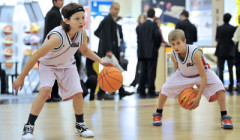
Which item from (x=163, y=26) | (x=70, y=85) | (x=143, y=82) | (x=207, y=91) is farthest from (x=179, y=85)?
(x=163, y=26)

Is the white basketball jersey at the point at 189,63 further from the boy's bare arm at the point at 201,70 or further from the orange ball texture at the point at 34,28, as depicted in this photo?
the orange ball texture at the point at 34,28

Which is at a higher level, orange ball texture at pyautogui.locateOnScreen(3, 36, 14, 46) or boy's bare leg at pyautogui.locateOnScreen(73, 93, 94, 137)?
orange ball texture at pyautogui.locateOnScreen(3, 36, 14, 46)

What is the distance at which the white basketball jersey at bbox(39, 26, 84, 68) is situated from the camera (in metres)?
3.51

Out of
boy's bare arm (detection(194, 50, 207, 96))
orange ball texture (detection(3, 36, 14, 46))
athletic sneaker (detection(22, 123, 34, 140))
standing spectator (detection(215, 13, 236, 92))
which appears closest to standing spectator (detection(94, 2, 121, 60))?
orange ball texture (detection(3, 36, 14, 46))

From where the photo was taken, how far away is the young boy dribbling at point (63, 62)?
3.44 m

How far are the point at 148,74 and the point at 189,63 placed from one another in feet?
14.0

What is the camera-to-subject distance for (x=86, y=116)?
16.8 ft

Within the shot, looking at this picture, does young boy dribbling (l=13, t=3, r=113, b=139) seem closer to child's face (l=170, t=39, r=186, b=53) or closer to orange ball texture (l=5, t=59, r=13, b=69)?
child's face (l=170, t=39, r=186, b=53)

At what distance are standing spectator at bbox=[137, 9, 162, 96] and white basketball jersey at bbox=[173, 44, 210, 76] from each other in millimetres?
3971

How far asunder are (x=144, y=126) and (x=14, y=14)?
6444 mm

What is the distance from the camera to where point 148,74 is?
8.38 m

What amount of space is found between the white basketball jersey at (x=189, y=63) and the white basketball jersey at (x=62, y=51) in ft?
3.63

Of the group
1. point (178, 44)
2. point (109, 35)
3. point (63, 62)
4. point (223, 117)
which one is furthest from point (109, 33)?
point (63, 62)

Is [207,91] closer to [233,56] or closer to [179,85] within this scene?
[179,85]
